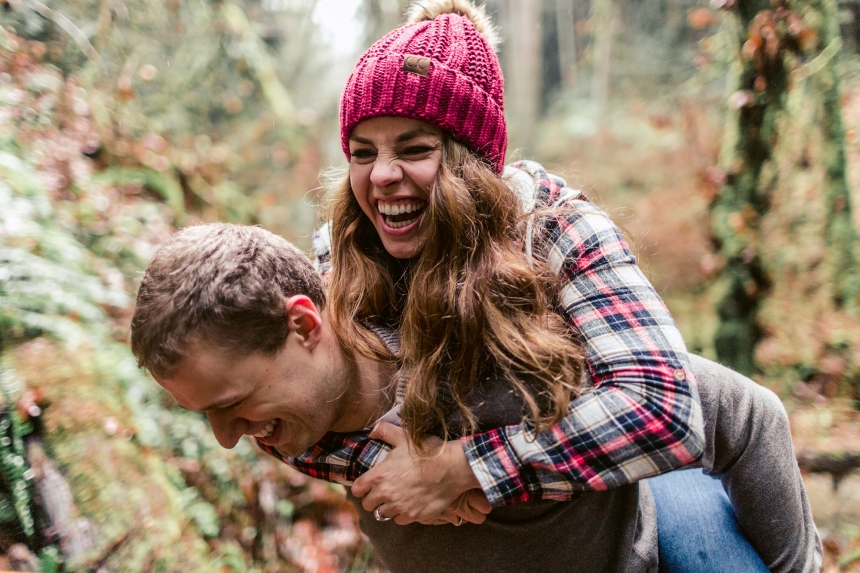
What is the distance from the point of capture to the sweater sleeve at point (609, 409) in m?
1.26

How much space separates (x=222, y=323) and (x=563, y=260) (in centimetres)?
85

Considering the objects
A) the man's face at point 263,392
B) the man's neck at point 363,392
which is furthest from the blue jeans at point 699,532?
the man's face at point 263,392

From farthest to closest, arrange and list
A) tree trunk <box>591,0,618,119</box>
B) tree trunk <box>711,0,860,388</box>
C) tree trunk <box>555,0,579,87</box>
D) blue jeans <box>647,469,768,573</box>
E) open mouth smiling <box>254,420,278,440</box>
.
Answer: tree trunk <box>555,0,579,87</box> < tree trunk <box>591,0,618,119</box> < tree trunk <box>711,0,860,388</box> < blue jeans <box>647,469,768,573</box> < open mouth smiling <box>254,420,278,440</box>

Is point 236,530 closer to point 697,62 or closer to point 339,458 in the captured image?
point 339,458

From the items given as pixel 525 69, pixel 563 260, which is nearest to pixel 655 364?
pixel 563 260

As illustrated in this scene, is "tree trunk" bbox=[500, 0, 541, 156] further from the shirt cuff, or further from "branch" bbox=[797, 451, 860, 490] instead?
the shirt cuff

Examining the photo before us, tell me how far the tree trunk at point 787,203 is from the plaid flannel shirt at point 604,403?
2.42 m

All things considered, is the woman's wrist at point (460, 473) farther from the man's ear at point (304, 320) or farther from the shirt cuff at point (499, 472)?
the man's ear at point (304, 320)

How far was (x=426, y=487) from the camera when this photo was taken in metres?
1.36

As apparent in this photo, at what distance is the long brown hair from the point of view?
1.40 meters

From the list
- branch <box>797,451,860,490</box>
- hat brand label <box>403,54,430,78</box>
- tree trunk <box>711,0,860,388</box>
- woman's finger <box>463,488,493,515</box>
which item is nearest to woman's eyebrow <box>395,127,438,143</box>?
hat brand label <box>403,54,430,78</box>

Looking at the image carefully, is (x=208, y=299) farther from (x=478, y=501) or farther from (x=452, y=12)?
(x=452, y=12)

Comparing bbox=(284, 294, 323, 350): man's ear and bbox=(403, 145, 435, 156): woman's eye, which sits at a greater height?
bbox=(403, 145, 435, 156): woman's eye

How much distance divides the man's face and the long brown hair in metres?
0.16
